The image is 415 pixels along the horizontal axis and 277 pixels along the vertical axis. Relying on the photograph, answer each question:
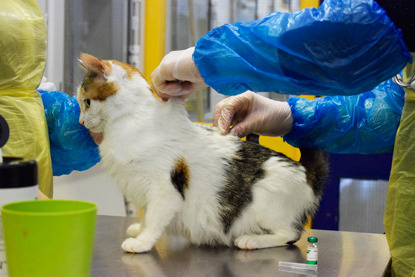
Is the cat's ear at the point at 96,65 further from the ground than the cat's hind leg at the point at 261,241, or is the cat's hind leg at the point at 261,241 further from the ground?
the cat's ear at the point at 96,65

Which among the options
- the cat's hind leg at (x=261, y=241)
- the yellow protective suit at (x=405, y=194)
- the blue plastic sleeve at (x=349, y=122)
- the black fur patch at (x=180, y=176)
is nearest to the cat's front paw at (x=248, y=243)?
the cat's hind leg at (x=261, y=241)

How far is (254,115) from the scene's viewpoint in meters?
1.33

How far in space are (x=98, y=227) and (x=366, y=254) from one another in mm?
699

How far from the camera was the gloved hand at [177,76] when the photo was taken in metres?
1.00

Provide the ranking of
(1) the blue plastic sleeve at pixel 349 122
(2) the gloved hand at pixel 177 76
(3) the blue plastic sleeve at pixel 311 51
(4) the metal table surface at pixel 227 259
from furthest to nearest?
(1) the blue plastic sleeve at pixel 349 122, (2) the gloved hand at pixel 177 76, (4) the metal table surface at pixel 227 259, (3) the blue plastic sleeve at pixel 311 51

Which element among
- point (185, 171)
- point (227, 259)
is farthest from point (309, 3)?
point (227, 259)

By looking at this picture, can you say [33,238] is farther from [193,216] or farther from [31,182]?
[193,216]

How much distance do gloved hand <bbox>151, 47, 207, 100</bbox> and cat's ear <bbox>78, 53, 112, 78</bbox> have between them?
4.5 inches

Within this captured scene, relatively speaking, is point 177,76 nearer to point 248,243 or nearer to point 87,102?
point 87,102

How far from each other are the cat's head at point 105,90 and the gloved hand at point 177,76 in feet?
0.19

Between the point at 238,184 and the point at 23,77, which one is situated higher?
the point at 23,77

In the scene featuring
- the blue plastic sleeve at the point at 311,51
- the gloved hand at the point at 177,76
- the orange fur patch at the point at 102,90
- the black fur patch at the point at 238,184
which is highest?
the blue plastic sleeve at the point at 311,51

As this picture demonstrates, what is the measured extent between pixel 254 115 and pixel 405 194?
51 centimetres

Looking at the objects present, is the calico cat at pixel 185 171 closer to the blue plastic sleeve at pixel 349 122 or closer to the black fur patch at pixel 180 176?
the black fur patch at pixel 180 176
